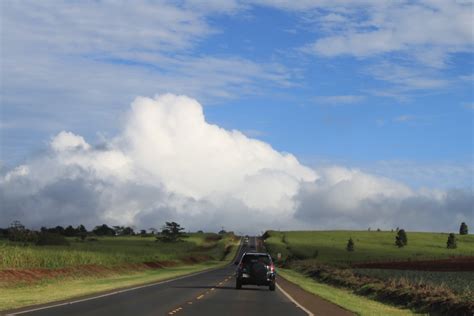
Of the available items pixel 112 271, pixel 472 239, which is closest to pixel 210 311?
→ pixel 112 271

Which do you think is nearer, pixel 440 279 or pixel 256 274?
pixel 256 274

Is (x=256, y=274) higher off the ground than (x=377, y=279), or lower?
higher

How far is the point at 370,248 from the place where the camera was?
14488cm

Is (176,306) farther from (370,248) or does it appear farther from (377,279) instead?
(370,248)

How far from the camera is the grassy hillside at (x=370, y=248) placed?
12038 centimetres

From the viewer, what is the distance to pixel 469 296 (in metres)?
25.6

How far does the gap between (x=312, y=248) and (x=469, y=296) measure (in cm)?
11970

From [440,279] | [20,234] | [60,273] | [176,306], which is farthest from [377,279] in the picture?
[20,234]

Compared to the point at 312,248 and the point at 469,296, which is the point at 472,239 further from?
the point at 469,296

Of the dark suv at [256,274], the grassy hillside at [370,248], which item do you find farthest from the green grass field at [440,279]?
the grassy hillside at [370,248]

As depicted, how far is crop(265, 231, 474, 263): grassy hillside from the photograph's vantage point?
395ft

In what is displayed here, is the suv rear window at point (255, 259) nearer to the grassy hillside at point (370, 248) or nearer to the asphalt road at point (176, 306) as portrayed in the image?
the asphalt road at point (176, 306)

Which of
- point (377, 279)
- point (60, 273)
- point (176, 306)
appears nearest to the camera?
point (176, 306)

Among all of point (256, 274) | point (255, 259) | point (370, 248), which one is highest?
point (370, 248)
